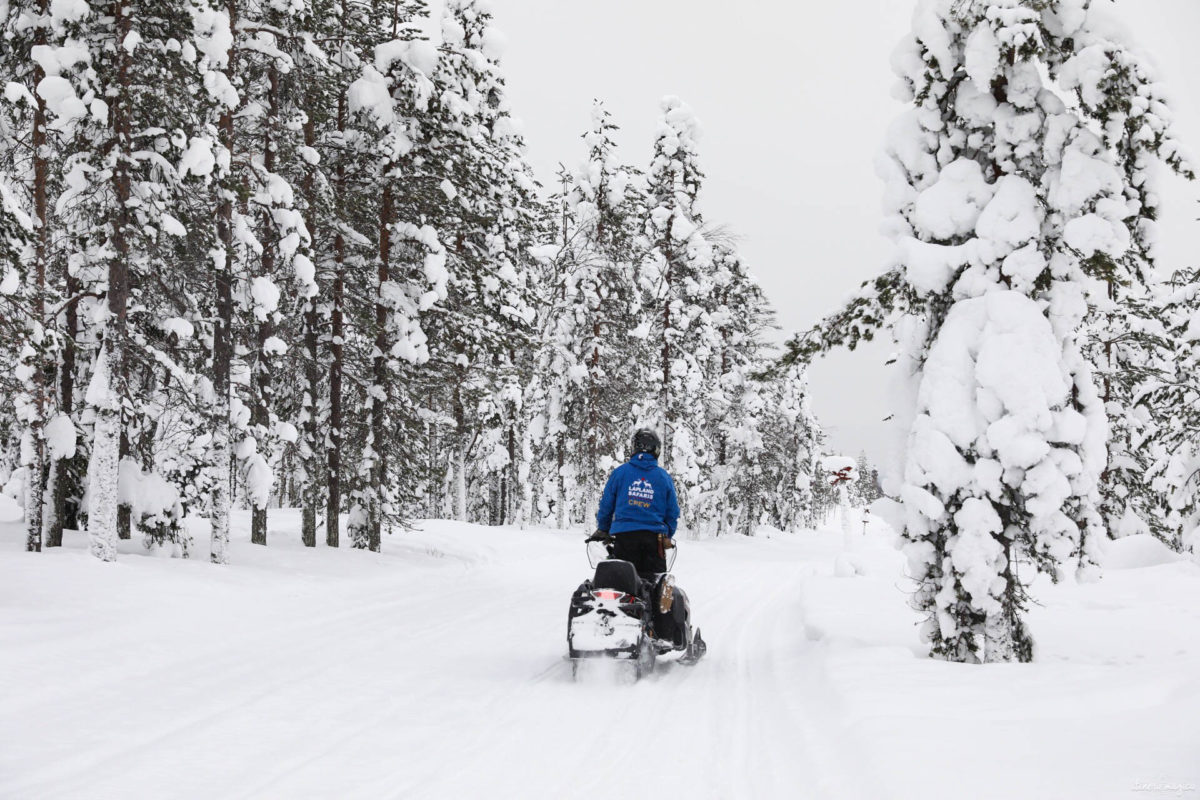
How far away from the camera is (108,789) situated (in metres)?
4.64

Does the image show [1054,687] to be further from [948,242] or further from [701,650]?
[948,242]

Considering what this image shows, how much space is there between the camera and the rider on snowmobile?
8.66 m

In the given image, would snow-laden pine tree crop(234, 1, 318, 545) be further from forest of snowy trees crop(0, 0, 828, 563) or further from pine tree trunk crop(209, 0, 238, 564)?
pine tree trunk crop(209, 0, 238, 564)

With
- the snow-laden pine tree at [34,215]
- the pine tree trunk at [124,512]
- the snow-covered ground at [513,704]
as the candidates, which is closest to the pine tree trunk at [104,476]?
the snow-covered ground at [513,704]

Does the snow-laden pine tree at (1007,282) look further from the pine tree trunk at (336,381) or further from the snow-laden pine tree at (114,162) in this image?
the pine tree trunk at (336,381)

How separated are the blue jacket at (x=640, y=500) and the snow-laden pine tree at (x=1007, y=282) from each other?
8.18 ft

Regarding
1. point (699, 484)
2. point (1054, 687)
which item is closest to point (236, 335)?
point (1054, 687)

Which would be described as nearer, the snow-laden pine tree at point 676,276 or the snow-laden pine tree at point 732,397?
the snow-laden pine tree at point 676,276

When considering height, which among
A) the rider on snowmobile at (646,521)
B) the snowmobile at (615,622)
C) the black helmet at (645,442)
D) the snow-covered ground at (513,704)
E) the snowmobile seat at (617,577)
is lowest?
the snow-covered ground at (513,704)

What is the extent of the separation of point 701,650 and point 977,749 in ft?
13.9

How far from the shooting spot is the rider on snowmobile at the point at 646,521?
28.4 feet

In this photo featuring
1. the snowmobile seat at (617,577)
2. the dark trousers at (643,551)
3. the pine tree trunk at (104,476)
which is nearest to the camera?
the snowmobile seat at (617,577)

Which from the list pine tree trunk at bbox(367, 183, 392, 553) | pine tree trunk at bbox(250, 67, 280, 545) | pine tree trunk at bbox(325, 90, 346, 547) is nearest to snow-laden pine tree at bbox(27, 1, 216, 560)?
pine tree trunk at bbox(250, 67, 280, 545)

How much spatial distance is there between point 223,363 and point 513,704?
10.8 metres
